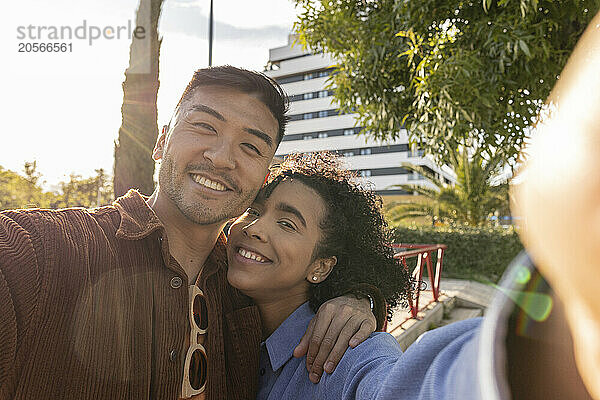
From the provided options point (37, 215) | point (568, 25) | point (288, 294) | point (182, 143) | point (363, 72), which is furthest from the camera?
point (363, 72)

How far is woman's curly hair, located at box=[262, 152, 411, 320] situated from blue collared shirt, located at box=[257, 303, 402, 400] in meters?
0.29

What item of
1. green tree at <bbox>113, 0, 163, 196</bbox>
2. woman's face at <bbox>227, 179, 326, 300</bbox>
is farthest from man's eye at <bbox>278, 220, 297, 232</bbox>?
green tree at <bbox>113, 0, 163, 196</bbox>

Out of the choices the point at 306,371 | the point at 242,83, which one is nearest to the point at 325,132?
the point at 242,83

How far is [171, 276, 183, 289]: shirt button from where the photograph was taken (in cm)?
178

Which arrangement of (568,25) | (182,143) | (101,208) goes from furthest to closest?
(568,25), (182,143), (101,208)

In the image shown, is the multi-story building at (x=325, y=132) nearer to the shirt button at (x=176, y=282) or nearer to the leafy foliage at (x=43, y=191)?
the leafy foliage at (x=43, y=191)

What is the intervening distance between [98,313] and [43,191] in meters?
36.3

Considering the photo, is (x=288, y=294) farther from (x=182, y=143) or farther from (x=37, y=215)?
(x=37, y=215)

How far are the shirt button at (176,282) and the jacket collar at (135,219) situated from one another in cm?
21

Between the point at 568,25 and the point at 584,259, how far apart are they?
23.1ft

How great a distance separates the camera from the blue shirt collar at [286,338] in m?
1.95

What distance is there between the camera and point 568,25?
598 centimetres

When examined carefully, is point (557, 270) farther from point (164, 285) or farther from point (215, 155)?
point (215, 155)

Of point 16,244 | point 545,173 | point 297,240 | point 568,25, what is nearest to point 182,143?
point 297,240
